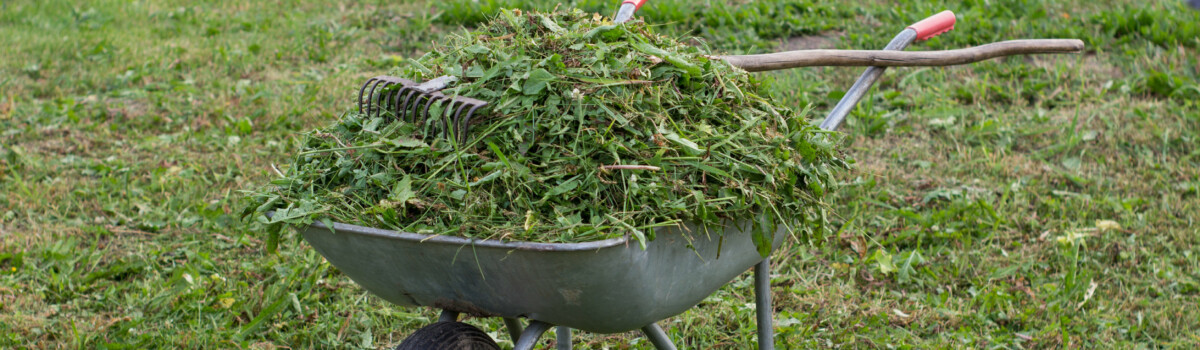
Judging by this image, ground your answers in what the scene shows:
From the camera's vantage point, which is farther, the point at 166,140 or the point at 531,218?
the point at 166,140

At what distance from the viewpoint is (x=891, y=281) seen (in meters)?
3.25

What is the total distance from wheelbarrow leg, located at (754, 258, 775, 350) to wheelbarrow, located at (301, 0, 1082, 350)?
289 mm

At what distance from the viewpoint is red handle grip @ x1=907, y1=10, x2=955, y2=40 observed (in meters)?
2.42

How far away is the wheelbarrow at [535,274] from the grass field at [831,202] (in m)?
0.46

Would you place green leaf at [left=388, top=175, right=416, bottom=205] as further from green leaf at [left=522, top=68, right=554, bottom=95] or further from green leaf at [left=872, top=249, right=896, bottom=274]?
green leaf at [left=872, top=249, right=896, bottom=274]

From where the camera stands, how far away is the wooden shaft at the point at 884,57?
211 centimetres

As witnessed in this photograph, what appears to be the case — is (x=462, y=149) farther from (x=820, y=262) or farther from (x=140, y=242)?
(x=140, y=242)

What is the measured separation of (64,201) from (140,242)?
549mm

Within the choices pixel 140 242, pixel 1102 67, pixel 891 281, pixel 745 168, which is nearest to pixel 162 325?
pixel 140 242

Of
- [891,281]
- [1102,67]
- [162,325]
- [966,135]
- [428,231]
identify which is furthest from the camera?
[1102,67]

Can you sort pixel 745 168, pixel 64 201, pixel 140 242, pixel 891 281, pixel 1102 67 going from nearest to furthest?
pixel 745 168 → pixel 891 281 → pixel 140 242 → pixel 64 201 → pixel 1102 67

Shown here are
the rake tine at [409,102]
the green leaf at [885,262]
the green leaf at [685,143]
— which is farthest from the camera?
the green leaf at [885,262]

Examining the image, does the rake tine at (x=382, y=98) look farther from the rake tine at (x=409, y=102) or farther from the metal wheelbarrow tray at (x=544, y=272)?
the metal wheelbarrow tray at (x=544, y=272)

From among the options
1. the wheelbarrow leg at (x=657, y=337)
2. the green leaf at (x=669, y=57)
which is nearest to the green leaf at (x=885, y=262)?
the wheelbarrow leg at (x=657, y=337)
